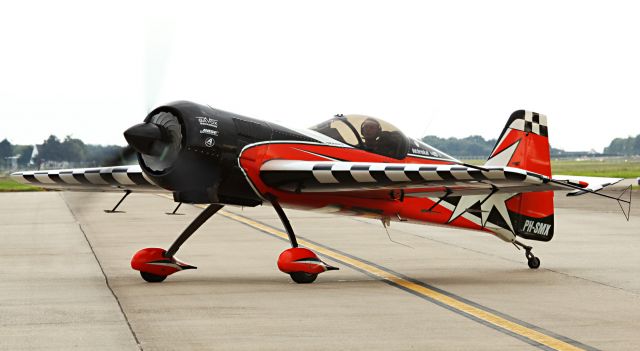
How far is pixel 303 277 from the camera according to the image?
34.9 feet

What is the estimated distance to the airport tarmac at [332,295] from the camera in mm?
7117

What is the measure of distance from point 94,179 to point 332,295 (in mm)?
4199

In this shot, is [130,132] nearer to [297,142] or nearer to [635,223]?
[297,142]

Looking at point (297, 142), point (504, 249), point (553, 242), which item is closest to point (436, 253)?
point (504, 249)

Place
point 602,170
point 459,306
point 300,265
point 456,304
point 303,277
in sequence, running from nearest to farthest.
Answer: point 459,306, point 456,304, point 300,265, point 303,277, point 602,170

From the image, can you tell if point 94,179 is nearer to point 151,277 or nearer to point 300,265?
point 151,277

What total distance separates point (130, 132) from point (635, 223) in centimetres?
1518

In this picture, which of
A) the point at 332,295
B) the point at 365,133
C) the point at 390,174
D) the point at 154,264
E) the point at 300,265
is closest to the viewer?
the point at 332,295

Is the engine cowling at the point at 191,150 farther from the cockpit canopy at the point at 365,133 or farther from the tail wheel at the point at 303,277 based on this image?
the cockpit canopy at the point at 365,133

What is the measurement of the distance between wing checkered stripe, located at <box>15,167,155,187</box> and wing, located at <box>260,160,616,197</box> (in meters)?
2.05

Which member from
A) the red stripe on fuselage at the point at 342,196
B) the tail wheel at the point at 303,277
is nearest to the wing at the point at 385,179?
the red stripe on fuselage at the point at 342,196

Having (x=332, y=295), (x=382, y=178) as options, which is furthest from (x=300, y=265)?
(x=382, y=178)

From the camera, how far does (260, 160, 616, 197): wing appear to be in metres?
9.90

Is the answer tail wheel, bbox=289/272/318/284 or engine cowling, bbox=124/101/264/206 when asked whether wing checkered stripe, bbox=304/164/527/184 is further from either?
tail wheel, bbox=289/272/318/284
